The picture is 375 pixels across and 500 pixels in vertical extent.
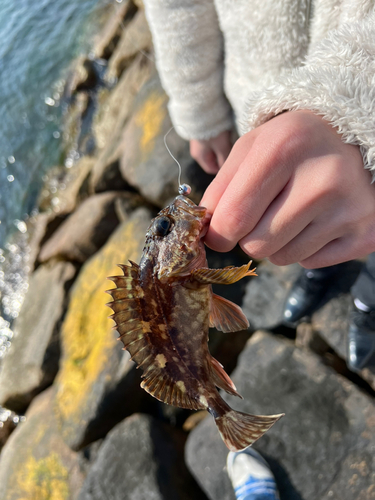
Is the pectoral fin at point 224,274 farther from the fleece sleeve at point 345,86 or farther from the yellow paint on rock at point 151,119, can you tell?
the yellow paint on rock at point 151,119

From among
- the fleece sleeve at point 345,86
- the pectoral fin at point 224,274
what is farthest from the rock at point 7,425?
the fleece sleeve at point 345,86

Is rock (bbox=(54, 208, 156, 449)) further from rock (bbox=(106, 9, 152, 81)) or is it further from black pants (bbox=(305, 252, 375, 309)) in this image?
rock (bbox=(106, 9, 152, 81))

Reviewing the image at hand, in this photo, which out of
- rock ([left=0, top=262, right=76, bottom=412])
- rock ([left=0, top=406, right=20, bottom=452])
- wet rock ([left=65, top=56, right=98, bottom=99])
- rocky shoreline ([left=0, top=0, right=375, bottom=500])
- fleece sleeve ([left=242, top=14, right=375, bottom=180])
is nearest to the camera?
fleece sleeve ([left=242, top=14, right=375, bottom=180])

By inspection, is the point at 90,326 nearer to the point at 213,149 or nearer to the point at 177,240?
the point at 213,149

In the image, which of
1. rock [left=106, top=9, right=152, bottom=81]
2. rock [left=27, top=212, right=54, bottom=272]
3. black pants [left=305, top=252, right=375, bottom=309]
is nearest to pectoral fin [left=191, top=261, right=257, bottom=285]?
black pants [left=305, top=252, right=375, bottom=309]

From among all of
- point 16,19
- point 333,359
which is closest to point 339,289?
point 333,359

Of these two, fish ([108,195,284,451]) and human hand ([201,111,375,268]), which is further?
fish ([108,195,284,451])
